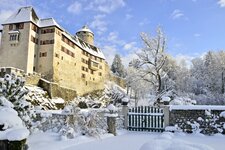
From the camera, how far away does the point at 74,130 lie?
9336mm

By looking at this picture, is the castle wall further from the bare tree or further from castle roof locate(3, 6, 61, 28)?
the bare tree

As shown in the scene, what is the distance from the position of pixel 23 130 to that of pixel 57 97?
29820 millimetres

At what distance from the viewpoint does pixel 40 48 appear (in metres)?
36.8

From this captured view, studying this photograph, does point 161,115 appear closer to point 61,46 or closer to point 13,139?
point 13,139

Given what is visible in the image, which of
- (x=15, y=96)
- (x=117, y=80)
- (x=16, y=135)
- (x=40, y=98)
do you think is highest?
(x=117, y=80)

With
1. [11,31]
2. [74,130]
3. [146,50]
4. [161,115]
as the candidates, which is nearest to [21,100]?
[74,130]

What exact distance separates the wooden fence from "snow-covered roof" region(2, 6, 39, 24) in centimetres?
2734

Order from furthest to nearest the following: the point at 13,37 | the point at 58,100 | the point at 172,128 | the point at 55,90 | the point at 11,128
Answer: the point at 13,37 → the point at 55,90 → the point at 58,100 → the point at 172,128 → the point at 11,128

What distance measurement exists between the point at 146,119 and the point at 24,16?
2970 cm

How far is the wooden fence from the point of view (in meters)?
12.1

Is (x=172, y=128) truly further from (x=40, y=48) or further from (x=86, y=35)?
(x=86, y=35)

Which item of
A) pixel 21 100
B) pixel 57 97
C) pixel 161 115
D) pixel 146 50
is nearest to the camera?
pixel 21 100

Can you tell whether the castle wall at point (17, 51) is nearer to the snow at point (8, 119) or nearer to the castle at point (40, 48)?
the castle at point (40, 48)

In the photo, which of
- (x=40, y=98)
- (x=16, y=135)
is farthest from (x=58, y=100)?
(x=16, y=135)
